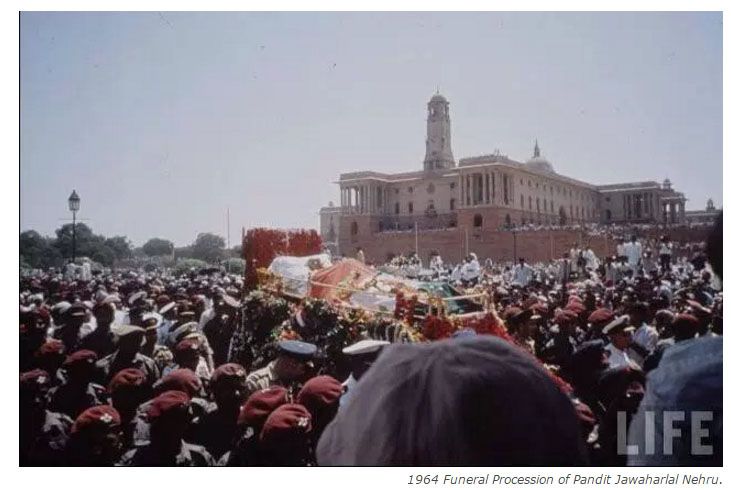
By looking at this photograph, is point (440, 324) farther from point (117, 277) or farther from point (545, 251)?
point (545, 251)

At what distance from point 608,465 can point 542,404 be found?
5.55 ft

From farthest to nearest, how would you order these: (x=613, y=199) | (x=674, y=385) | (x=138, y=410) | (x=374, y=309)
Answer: (x=613, y=199) → (x=374, y=309) → (x=138, y=410) → (x=674, y=385)

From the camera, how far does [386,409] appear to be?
1000 mm

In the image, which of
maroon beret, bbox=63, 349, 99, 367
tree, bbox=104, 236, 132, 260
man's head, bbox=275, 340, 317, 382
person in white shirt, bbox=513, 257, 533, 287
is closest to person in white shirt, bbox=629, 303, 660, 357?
man's head, bbox=275, 340, 317, 382

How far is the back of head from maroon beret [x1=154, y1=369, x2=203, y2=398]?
A: 1.42 m

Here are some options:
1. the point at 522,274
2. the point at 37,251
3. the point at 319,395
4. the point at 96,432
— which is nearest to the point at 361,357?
the point at 319,395

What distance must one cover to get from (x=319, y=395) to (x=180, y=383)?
53cm

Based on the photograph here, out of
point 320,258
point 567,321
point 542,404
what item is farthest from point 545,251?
point 542,404

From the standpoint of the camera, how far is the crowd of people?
1.00 metres

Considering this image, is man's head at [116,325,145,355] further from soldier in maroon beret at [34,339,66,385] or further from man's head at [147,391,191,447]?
man's head at [147,391,191,447]

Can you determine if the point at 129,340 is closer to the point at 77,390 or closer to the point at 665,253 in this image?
the point at 77,390

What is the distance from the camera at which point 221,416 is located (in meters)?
2.35

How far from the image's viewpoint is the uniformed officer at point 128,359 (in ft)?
9.25

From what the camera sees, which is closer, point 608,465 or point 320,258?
point 608,465
